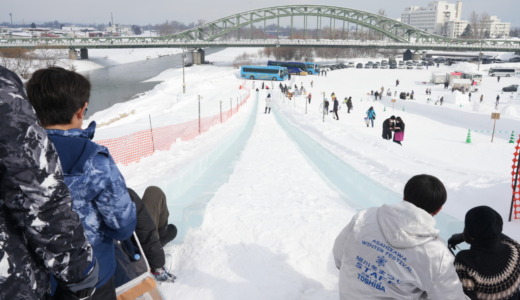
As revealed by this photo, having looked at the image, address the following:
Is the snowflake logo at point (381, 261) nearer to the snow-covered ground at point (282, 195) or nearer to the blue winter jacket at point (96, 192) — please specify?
the blue winter jacket at point (96, 192)

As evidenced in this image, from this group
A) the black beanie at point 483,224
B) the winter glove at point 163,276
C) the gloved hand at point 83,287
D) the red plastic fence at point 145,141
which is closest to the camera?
the gloved hand at point 83,287

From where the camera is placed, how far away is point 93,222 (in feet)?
6.39

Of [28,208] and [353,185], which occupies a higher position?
[28,208]

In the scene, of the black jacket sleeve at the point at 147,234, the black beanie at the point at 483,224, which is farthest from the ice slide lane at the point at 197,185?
the black beanie at the point at 483,224

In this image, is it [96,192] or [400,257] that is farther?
[400,257]

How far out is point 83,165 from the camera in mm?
1813

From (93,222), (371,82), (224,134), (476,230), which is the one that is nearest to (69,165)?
(93,222)

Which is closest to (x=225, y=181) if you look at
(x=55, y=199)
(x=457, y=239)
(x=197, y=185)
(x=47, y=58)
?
(x=197, y=185)

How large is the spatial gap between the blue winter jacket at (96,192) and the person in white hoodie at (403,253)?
1.38m

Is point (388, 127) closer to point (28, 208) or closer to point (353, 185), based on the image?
point (353, 185)

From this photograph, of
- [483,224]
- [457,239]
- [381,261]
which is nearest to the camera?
[381,261]

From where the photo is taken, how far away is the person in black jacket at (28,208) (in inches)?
52.5

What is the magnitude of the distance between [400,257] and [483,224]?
0.71m

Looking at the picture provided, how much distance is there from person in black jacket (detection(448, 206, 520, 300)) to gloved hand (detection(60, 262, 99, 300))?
2.26m
